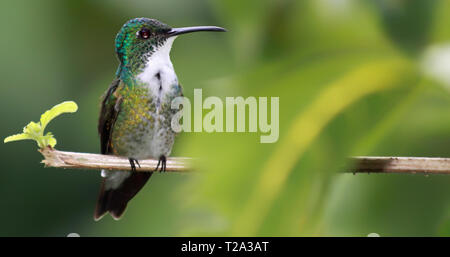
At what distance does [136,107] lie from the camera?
118cm

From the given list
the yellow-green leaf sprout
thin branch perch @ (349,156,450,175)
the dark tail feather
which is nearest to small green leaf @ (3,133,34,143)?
the yellow-green leaf sprout

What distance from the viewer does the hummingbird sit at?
1086 millimetres

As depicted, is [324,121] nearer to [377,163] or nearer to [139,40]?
[377,163]

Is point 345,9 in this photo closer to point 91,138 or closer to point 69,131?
point 91,138

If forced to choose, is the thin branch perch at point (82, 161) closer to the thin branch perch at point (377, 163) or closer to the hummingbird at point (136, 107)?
the thin branch perch at point (377, 163)

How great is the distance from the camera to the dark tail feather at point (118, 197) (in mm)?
1207

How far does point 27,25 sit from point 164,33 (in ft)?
1.86

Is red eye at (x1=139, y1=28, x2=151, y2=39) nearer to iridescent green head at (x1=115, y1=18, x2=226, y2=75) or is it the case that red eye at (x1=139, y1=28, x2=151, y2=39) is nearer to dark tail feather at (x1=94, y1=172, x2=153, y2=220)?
iridescent green head at (x1=115, y1=18, x2=226, y2=75)

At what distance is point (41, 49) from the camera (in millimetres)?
1476

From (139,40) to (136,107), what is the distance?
15cm

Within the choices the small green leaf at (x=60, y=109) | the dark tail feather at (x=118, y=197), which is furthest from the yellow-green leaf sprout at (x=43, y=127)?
the dark tail feather at (x=118, y=197)

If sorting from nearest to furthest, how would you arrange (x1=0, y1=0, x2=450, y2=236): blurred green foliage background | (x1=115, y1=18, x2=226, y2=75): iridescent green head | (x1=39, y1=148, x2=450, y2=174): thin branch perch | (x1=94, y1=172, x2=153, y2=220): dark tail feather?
1. (x1=0, y1=0, x2=450, y2=236): blurred green foliage background
2. (x1=39, y1=148, x2=450, y2=174): thin branch perch
3. (x1=115, y1=18, x2=226, y2=75): iridescent green head
4. (x1=94, y1=172, x2=153, y2=220): dark tail feather

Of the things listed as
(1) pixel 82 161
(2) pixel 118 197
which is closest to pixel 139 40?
(2) pixel 118 197
